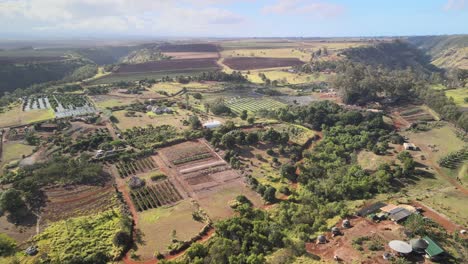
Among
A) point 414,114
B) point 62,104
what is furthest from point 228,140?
point 62,104

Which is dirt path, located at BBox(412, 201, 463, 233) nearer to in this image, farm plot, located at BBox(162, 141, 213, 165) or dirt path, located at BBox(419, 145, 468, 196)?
dirt path, located at BBox(419, 145, 468, 196)

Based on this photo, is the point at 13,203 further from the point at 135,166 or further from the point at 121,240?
the point at 135,166

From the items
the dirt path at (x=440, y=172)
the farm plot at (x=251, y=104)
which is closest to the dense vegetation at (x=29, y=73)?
the farm plot at (x=251, y=104)

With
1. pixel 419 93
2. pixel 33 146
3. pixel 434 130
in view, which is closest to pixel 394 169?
pixel 434 130

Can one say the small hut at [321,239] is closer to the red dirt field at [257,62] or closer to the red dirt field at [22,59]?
the red dirt field at [257,62]

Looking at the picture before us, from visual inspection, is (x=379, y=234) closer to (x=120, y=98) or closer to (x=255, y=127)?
(x=255, y=127)

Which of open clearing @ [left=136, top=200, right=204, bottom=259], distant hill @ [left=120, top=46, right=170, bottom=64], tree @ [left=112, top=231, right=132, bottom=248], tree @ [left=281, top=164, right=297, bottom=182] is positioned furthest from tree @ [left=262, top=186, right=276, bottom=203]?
distant hill @ [left=120, top=46, right=170, bottom=64]
